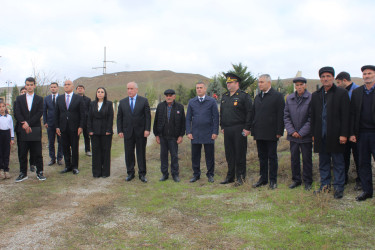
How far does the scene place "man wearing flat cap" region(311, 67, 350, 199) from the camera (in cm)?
507

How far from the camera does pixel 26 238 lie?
3.82 m

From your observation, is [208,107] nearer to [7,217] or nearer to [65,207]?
[65,207]

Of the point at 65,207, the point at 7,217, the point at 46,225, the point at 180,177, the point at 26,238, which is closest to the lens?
the point at 26,238

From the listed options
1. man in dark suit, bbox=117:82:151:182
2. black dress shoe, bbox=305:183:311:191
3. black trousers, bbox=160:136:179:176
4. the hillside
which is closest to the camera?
black dress shoe, bbox=305:183:311:191

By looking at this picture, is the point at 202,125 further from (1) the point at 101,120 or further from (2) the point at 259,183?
(1) the point at 101,120

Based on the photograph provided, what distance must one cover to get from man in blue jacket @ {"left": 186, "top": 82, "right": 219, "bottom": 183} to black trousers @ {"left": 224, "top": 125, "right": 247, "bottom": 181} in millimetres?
349

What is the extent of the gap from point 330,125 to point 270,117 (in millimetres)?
1083

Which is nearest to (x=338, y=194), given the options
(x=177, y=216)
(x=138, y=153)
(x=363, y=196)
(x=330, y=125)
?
(x=363, y=196)

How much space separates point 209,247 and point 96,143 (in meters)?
4.63

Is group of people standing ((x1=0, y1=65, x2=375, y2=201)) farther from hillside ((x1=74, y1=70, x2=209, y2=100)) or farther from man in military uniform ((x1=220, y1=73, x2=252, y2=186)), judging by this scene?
hillside ((x1=74, y1=70, x2=209, y2=100))

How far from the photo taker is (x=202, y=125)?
677 centimetres

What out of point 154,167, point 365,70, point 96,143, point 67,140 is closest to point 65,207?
point 96,143

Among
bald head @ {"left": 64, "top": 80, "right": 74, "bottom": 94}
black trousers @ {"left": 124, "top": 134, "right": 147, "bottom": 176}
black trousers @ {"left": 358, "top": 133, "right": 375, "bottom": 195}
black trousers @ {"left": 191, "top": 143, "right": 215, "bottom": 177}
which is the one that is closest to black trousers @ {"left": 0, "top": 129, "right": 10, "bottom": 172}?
bald head @ {"left": 64, "top": 80, "right": 74, "bottom": 94}

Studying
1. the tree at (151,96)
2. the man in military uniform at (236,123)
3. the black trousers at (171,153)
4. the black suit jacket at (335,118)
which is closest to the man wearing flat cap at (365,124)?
the black suit jacket at (335,118)
